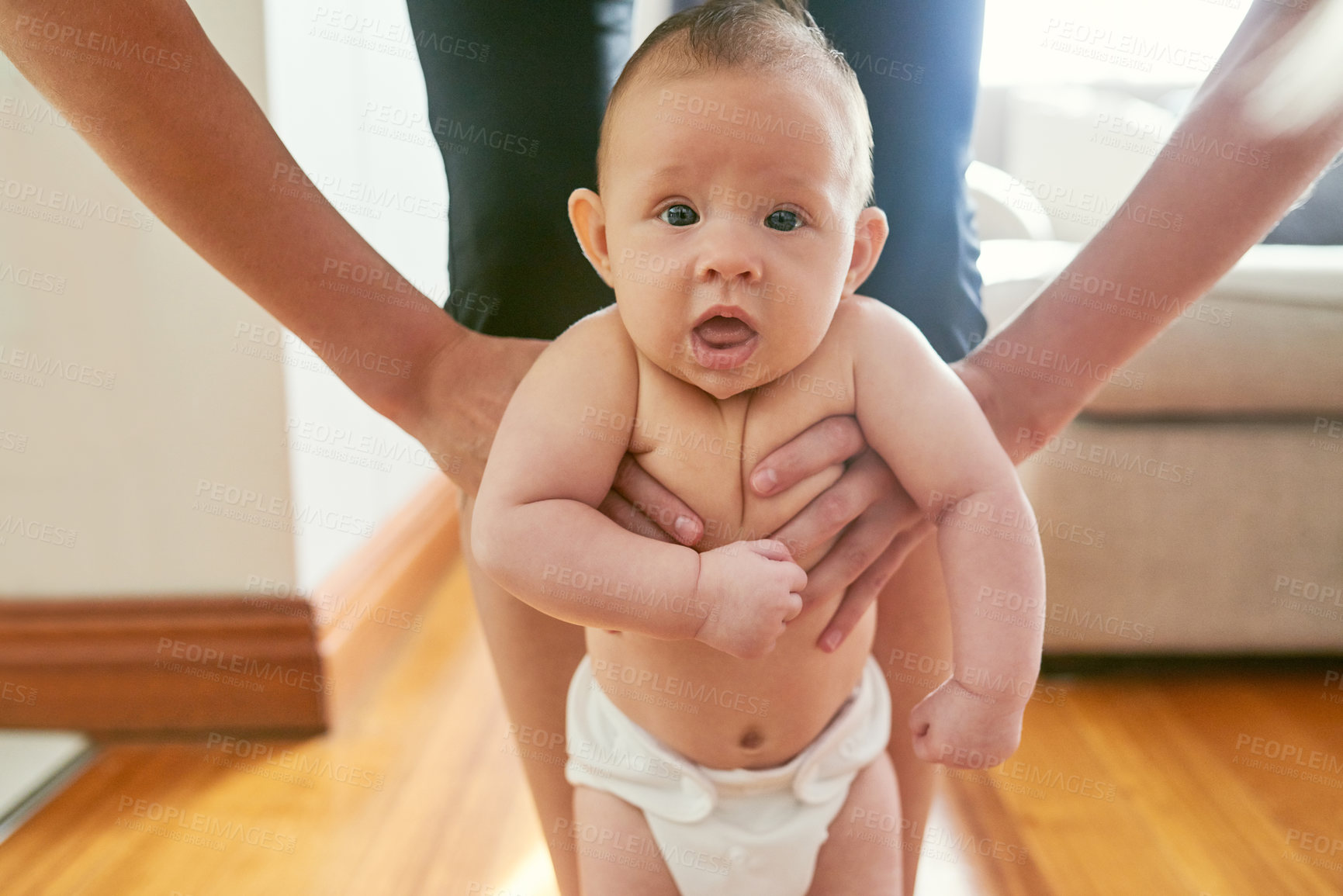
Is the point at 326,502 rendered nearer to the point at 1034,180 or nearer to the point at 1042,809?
the point at 1042,809

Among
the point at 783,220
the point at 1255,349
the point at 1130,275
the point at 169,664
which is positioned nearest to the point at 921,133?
the point at 1130,275

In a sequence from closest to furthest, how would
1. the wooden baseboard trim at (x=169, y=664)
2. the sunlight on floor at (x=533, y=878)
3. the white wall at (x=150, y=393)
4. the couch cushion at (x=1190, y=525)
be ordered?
1. the sunlight on floor at (x=533, y=878)
2. the white wall at (x=150, y=393)
3. the wooden baseboard trim at (x=169, y=664)
4. the couch cushion at (x=1190, y=525)

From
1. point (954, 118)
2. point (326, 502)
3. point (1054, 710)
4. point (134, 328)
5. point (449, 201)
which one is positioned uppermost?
point (954, 118)

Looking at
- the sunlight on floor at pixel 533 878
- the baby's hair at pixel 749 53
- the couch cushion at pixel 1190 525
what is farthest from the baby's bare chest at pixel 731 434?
the couch cushion at pixel 1190 525

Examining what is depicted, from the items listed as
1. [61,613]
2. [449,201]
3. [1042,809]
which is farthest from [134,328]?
[1042,809]

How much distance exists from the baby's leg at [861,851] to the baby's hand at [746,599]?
23 centimetres

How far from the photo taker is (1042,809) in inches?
48.3

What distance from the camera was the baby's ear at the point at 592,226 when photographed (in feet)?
2.09

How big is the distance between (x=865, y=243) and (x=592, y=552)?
275 millimetres

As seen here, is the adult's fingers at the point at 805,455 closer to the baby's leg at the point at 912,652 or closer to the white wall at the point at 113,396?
the baby's leg at the point at 912,652

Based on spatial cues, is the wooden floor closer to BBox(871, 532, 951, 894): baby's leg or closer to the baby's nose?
BBox(871, 532, 951, 894): baby's leg

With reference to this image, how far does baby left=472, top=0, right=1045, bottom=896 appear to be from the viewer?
Answer: 0.56 metres

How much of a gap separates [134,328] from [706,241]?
3.34 feet

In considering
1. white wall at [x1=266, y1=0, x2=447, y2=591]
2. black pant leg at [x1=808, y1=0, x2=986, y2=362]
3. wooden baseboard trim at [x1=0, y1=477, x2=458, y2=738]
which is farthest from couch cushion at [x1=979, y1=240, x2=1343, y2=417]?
wooden baseboard trim at [x1=0, y1=477, x2=458, y2=738]
